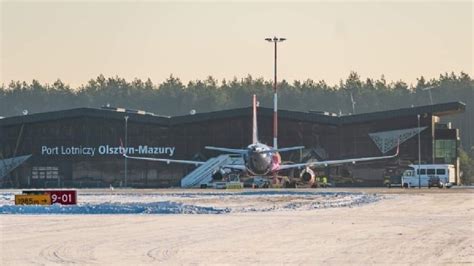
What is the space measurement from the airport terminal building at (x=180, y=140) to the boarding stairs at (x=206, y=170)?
2.17 m

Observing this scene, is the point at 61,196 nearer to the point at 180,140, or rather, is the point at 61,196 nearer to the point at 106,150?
the point at 180,140

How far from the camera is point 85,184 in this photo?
412 feet

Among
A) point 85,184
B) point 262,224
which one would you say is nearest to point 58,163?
point 85,184

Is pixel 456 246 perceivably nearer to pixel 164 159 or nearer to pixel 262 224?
pixel 262 224

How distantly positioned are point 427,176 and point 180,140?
3304 cm

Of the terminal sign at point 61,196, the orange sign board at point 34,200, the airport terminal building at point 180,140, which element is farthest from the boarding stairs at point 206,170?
the orange sign board at point 34,200

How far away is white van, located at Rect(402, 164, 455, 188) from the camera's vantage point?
4200 inches

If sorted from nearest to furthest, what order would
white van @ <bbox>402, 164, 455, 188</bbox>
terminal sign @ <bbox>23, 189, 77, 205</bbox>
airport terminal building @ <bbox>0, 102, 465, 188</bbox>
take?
terminal sign @ <bbox>23, 189, 77, 205</bbox> → white van @ <bbox>402, 164, 455, 188</bbox> → airport terminal building @ <bbox>0, 102, 465, 188</bbox>

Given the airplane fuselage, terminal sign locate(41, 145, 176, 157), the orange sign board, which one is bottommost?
the orange sign board

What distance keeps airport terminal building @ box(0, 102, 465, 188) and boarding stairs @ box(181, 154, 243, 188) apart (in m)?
2.17

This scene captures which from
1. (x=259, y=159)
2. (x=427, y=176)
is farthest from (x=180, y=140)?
(x=427, y=176)

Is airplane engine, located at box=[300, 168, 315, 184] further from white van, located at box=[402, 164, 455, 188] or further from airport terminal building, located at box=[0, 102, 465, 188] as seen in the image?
airport terminal building, located at box=[0, 102, 465, 188]

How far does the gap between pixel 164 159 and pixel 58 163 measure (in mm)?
13353

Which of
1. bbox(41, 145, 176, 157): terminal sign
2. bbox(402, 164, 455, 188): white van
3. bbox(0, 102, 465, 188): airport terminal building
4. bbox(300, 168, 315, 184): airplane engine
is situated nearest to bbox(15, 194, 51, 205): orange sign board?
bbox(300, 168, 315, 184): airplane engine
